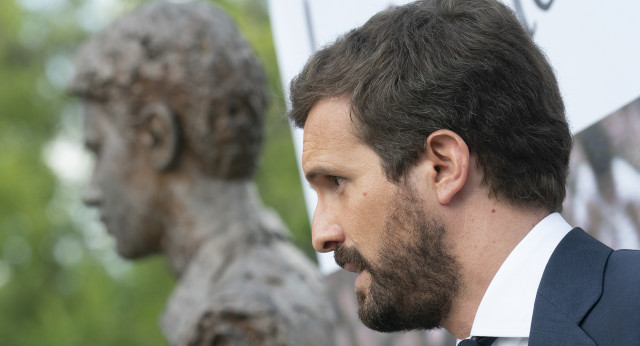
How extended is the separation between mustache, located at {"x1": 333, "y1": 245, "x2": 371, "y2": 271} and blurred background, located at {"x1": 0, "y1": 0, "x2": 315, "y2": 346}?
30.8ft

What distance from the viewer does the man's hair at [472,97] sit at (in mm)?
2312

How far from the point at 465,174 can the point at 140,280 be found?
35.4 feet

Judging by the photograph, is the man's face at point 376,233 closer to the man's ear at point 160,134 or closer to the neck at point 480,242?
the neck at point 480,242

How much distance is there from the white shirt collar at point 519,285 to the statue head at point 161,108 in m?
2.63

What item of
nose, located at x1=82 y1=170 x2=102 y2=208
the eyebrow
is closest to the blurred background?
nose, located at x1=82 y1=170 x2=102 y2=208

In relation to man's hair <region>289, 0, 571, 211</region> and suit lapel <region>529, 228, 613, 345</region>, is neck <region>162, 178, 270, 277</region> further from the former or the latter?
suit lapel <region>529, 228, 613, 345</region>

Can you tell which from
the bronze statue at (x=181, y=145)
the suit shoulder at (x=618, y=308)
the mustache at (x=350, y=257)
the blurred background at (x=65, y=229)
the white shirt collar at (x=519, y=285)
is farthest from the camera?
the blurred background at (x=65, y=229)

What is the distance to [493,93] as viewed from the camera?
232 centimetres

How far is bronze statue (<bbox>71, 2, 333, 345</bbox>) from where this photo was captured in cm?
464

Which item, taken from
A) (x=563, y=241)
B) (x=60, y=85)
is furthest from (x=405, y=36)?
(x=60, y=85)

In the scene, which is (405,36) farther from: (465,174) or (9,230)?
Answer: (9,230)

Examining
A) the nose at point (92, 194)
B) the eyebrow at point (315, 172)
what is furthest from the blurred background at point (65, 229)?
the eyebrow at point (315, 172)

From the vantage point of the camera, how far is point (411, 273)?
2.33m

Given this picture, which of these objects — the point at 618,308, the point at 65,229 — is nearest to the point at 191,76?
the point at 618,308
